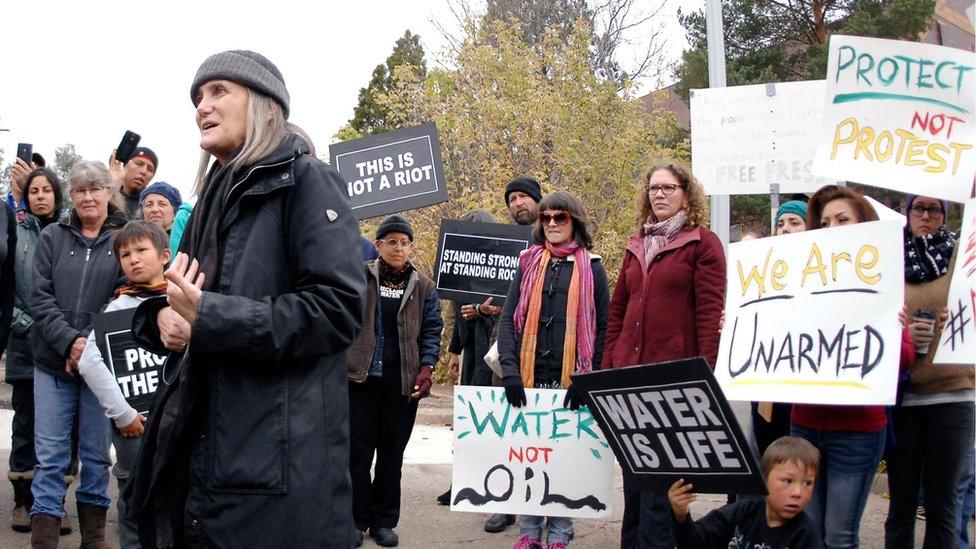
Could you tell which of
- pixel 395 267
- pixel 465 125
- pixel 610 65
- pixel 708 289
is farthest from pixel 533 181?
pixel 610 65

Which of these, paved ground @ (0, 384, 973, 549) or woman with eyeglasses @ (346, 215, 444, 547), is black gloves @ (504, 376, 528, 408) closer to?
woman with eyeglasses @ (346, 215, 444, 547)

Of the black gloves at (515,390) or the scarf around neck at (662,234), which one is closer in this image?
the scarf around neck at (662,234)

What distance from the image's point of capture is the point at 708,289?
4.86 m

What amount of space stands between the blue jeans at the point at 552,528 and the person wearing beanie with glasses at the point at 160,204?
2.87 m

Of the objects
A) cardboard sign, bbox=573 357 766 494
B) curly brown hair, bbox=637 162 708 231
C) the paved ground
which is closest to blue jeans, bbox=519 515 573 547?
the paved ground

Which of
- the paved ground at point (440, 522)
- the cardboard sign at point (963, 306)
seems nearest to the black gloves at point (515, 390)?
the paved ground at point (440, 522)

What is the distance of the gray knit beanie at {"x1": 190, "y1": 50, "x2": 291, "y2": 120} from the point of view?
2.82 m

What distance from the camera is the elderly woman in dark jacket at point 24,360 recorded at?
632 cm

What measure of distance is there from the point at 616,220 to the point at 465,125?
3.57 metres

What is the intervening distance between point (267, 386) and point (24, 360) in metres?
4.32

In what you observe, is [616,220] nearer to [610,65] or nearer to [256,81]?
[610,65]

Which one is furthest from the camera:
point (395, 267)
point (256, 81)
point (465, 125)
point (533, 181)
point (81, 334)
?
point (465, 125)

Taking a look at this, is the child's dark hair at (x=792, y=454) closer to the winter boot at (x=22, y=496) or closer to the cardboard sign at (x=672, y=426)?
the cardboard sign at (x=672, y=426)

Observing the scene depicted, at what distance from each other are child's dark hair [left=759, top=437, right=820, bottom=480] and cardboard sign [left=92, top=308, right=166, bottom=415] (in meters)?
2.73
